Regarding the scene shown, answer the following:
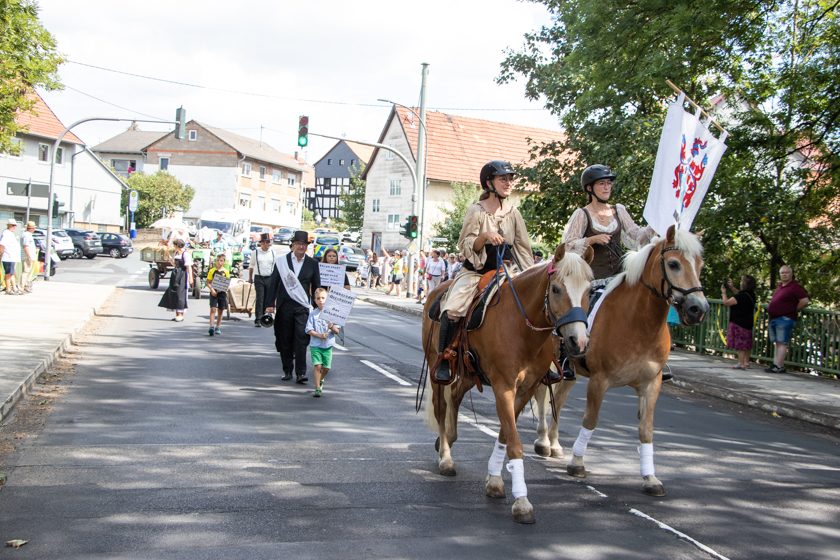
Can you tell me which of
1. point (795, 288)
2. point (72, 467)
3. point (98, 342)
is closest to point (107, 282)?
point (98, 342)

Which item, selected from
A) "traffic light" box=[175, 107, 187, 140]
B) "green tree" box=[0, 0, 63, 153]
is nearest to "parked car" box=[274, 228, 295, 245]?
"traffic light" box=[175, 107, 187, 140]

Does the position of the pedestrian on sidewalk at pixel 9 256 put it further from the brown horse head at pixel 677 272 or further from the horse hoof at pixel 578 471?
the brown horse head at pixel 677 272

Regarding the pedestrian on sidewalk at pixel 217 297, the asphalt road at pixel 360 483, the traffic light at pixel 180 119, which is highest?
the traffic light at pixel 180 119

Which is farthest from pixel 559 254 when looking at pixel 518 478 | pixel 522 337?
pixel 518 478

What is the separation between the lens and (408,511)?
5.85 m

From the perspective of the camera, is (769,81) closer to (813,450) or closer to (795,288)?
(795,288)

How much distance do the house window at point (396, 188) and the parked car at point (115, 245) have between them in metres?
20.8

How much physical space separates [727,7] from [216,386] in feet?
32.1

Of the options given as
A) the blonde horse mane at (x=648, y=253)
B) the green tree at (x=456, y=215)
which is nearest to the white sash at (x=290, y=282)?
the blonde horse mane at (x=648, y=253)

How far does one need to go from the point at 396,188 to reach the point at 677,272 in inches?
2385

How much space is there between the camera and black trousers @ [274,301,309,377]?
11883 millimetres

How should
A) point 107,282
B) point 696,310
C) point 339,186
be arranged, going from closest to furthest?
point 696,310 < point 107,282 < point 339,186

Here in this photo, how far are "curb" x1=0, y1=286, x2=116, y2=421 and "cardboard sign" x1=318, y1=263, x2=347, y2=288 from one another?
153 inches

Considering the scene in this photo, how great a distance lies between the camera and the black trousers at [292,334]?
11.9 metres
